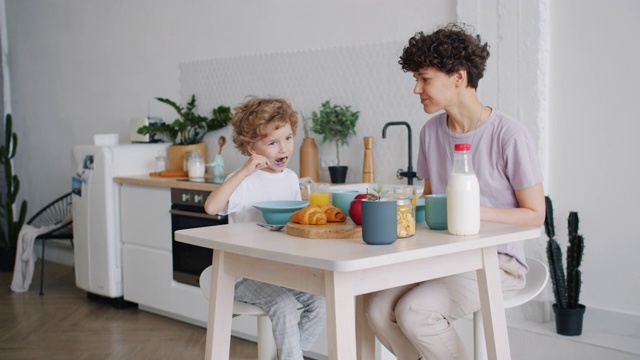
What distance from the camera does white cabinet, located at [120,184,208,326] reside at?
4.75 metres

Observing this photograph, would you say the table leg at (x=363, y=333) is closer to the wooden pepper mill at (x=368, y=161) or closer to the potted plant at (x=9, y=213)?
the wooden pepper mill at (x=368, y=161)

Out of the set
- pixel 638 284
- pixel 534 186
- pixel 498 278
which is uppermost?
pixel 534 186

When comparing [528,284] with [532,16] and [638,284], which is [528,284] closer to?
[638,284]

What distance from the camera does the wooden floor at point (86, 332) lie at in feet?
14.0

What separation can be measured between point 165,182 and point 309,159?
0.92 meters

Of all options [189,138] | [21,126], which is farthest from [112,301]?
[21,126]

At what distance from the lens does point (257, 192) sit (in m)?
2.85

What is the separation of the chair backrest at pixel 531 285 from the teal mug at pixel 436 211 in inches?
13.6

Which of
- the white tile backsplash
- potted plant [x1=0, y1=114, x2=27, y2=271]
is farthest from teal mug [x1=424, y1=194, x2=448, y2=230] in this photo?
potted plant [x1=0, y1=114, x2=27, y2=271]

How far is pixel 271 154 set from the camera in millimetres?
2809

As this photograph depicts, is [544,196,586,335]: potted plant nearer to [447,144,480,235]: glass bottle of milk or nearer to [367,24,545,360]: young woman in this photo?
[367,24,545,360]: young woman

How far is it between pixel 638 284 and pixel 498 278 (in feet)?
4.93

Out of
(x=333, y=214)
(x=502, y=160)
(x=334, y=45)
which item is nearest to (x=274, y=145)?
(x=333, y=214)

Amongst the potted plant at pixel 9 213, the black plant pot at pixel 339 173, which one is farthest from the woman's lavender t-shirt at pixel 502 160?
the potted plant at pixel 9 213
